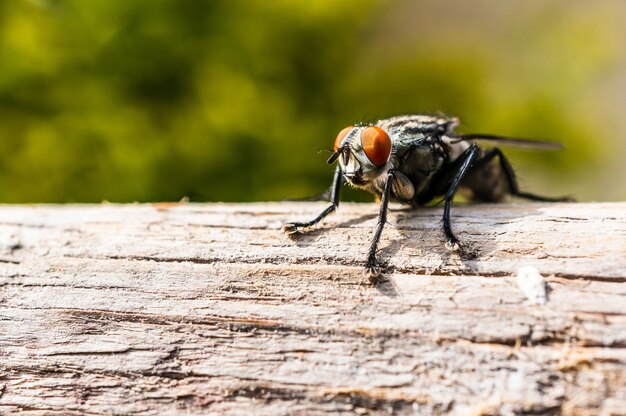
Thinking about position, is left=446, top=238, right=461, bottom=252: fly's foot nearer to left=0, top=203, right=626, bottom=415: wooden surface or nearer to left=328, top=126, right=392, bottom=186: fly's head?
left=0, top=203, right=626, bottom=415: wooden surface

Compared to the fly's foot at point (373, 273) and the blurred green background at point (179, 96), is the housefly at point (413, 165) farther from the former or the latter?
the blurred green background at point (179, 96)

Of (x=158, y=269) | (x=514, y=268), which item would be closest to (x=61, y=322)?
(x=158, y=269)

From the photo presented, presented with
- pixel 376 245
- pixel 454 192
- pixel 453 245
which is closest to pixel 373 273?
pixel 376 245

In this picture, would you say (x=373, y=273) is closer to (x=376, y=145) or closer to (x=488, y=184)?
(x=376, y=145)

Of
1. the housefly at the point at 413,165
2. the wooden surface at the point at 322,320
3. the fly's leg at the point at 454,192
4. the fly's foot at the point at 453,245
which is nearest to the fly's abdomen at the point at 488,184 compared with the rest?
the housefly at the point at 413,165

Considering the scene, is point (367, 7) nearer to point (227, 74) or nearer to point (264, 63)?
Answer: point (264, 63)

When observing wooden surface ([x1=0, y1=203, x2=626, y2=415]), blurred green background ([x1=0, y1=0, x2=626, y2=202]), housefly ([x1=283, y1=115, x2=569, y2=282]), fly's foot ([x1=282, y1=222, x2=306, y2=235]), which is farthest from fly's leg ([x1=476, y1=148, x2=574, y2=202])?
fly's foot ([x1=282, y1=222, x2=306, y2=235])
